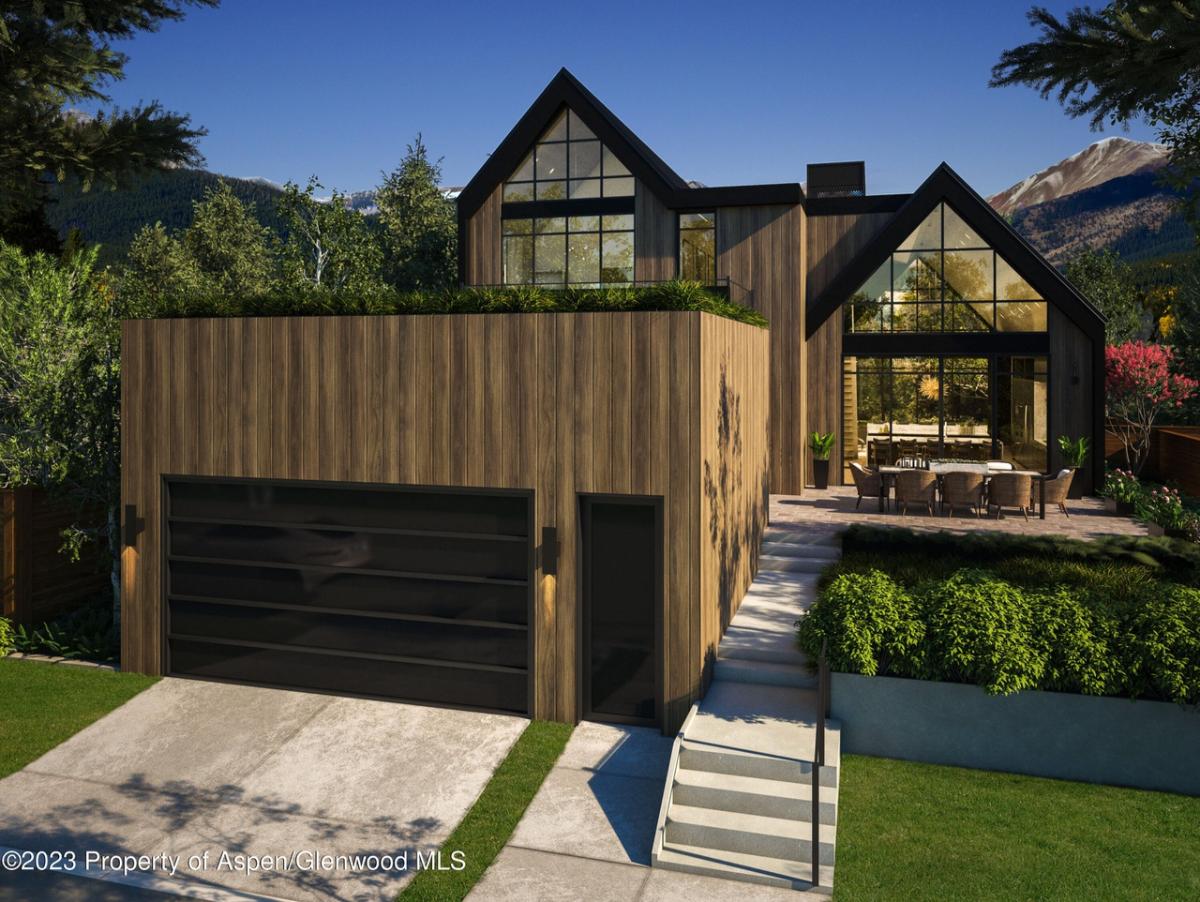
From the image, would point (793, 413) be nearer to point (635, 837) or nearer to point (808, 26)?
point (808, 26)

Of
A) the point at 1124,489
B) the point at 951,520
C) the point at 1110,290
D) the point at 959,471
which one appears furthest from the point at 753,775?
the point at 1110,290

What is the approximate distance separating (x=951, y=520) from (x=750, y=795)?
9562 mm

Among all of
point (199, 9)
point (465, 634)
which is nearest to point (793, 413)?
point (465, 634)

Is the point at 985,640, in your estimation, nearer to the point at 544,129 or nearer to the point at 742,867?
the point at 742,867

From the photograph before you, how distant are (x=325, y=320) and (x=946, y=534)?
8913 mm

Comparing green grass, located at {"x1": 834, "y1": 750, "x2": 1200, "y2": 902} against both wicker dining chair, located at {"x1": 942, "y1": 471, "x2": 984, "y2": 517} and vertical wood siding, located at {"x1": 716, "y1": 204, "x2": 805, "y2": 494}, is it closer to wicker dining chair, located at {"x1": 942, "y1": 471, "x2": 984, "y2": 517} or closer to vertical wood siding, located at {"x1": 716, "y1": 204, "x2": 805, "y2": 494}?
wicker dining chair, located at {"x1": 942, "y1": 471, "x2": 984, "y2": 517}

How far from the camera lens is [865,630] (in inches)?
339

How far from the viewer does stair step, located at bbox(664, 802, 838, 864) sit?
719 cm

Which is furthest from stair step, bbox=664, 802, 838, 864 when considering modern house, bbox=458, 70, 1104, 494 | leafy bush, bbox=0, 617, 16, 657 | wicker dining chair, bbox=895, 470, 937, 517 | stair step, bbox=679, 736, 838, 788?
modern house, bbox=458, 70, 1104, 494

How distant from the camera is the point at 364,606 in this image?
34.0 feet

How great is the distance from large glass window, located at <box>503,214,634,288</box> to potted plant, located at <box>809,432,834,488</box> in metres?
5.33

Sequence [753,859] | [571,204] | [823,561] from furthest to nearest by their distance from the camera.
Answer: [571,204] < [823,561] < [753,859]

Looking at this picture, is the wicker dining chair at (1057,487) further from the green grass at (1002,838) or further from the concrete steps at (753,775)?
the green grass at (1002,838)

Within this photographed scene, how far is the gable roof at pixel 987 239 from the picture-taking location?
18484mm
